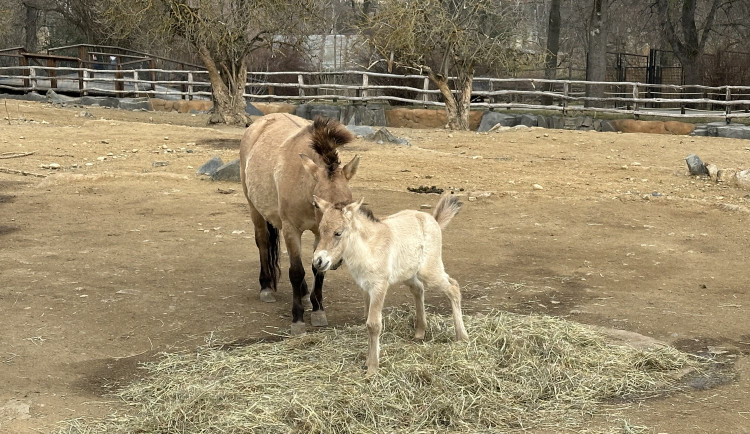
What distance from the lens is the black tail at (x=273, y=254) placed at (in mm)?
7238

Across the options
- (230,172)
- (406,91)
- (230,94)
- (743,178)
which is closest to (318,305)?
(230,172)

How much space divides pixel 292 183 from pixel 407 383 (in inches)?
78.9

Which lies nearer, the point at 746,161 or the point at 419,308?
the point at 419,308

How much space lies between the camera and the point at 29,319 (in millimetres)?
6453

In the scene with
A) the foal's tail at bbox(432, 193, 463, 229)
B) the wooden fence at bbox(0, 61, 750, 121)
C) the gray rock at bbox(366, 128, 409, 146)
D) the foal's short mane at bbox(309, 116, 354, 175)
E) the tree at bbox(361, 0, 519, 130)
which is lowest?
the foal's tail at bbox(432, 193, 463, 229)

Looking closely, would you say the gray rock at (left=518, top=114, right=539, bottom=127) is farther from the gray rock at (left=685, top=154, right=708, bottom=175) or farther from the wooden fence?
the gray rock at (left=685, top=154, right=708, bottom=175)

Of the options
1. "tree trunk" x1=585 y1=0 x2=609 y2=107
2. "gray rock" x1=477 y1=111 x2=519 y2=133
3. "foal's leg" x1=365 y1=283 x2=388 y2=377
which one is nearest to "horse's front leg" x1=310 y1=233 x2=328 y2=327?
"foal's leg" x1=365 y1=283 x2=388 y2=377

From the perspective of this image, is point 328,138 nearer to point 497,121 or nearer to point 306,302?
point 306,302

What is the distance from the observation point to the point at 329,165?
5.73 metres

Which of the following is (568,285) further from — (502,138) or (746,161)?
(502,138)

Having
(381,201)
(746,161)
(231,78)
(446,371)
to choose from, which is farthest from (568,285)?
(231,78)

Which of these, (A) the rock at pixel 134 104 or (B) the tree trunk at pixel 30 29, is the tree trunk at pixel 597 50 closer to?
(A) the rock at pixel 134 104

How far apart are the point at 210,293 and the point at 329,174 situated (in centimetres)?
213

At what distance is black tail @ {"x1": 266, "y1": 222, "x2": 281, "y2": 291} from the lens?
7238 mm
